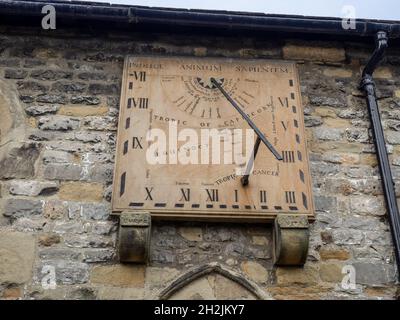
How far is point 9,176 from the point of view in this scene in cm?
389

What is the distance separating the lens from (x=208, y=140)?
4086 mm

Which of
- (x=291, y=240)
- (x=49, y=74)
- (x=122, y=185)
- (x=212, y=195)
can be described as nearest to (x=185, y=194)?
(x=212, y=195)

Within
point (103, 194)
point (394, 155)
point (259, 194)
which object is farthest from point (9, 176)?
point (394, 155)

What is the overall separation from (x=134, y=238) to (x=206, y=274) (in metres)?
0.52

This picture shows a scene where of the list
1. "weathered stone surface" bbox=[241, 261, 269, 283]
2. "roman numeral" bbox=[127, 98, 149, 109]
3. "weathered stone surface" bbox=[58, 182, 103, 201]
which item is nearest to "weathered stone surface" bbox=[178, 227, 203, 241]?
"weathered stone surface" bbox=[241, 261, 269, 283]

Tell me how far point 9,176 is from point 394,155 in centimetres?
281

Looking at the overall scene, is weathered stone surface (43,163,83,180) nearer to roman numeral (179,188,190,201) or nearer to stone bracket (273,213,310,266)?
roman numeral (179,188,190,201)

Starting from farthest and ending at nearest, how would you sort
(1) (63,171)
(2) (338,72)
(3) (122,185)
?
(2) (338,72) → (1) (63,171) → (3) (122,185)

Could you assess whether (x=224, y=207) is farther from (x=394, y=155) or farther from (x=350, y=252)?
(x=394, y=155)

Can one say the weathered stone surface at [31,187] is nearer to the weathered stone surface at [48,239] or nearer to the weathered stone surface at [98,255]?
the weathered stone surface at [48,239]

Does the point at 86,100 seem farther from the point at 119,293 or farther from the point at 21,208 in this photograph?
the point at 119,293

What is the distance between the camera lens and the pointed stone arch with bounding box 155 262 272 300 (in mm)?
3527

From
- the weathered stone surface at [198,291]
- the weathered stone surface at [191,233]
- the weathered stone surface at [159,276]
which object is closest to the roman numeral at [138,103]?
the weathered stone surface at [191,233]
